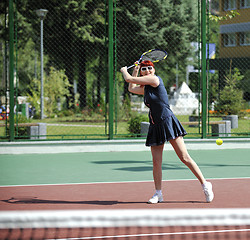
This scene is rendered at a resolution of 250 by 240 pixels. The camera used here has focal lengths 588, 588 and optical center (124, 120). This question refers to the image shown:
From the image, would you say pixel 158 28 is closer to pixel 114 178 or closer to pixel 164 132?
pixel 114 178

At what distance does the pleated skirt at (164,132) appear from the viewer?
6.79m

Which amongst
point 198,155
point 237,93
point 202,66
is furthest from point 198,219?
point 237,93

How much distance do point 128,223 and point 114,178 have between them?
4.79 m

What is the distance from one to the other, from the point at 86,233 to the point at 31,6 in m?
25.8

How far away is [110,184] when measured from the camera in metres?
8.46

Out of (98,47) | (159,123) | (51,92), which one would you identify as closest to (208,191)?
(159,123)

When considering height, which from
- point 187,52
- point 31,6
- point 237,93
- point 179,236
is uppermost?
point 31,6

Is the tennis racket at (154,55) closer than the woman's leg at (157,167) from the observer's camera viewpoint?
No

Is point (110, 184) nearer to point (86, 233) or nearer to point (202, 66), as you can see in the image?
point (86, 233)

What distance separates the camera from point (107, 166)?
1055 cm

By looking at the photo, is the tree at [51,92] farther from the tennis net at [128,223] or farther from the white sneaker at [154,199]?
the tennis net at [128,223]

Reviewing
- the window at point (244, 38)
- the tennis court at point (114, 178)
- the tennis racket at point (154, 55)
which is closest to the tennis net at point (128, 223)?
the tennis court at point (114, 178)

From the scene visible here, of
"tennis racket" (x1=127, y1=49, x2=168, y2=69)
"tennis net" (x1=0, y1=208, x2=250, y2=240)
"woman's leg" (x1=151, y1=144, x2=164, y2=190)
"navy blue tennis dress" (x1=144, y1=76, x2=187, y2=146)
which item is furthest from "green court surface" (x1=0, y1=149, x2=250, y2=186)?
"tennis net" (x1=0, y1=208, x2=250, y2=240)

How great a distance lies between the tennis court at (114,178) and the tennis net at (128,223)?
39 millimetres
